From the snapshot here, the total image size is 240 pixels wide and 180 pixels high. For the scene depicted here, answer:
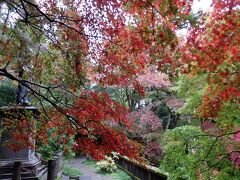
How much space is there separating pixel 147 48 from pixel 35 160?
9.03m

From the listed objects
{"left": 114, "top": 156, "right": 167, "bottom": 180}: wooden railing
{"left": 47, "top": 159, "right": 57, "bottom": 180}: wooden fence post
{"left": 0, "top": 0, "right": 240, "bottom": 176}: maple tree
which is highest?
{"left": 0, "top": 0, "right": 240, "bottom": 176}: maple tree

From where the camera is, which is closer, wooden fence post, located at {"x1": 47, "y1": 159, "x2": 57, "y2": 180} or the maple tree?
the maple tree

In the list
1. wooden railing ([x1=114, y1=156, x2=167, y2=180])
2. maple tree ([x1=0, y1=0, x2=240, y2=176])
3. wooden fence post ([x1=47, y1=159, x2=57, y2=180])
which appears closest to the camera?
maple tree ([x1=0, y1=0, x2=240, y2=176])

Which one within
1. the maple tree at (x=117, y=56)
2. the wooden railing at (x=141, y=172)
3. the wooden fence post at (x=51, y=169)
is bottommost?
the wooden railing at (x=141, y=172)

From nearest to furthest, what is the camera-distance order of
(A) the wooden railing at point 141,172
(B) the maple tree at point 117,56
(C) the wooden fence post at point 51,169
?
(B) the maple tree at point 117,56 < (C) the wooden fence post at point 51,169 < (A) the wooden railing at point 141,172

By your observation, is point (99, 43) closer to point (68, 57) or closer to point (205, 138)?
point (68, 57)

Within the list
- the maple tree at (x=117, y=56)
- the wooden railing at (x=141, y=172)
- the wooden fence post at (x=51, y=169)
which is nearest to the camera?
the maple tree at (x=117, y=56)

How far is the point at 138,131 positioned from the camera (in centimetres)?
1814

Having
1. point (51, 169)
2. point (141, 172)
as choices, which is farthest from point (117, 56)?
point (141, 172)

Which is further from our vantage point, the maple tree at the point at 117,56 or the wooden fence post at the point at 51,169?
the wooden fence post at the point at 51,169

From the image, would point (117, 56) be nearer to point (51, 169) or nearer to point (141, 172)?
point (51, 169)

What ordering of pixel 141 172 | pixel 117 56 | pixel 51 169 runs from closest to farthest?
1. pixel 117 56
2. pixel 51 169
3. pixel 141 172

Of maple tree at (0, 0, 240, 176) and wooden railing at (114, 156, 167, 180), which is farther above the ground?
maple tree at (0, 0, 240, 176)

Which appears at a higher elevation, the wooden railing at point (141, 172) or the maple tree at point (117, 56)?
the maple tree at point (117, 56)
